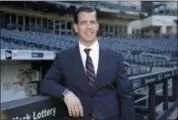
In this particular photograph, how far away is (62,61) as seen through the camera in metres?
2.17

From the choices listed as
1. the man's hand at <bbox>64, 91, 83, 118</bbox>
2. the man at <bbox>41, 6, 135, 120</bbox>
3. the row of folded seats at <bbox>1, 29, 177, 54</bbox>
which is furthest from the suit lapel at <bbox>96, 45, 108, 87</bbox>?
the row of folded seats at <bbox>1, 29, 177, 54</bbox>

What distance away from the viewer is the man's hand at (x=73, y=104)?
2016 mm

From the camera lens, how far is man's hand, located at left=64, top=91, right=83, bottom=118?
2.02 m

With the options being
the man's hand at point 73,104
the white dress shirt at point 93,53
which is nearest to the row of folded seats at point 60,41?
the white dress shirt at point 93,53

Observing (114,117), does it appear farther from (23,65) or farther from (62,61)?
(23,65)

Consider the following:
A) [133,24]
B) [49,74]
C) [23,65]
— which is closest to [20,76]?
[23,65]

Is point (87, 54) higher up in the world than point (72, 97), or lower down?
higher up

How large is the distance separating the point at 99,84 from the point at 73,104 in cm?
Answer: 19

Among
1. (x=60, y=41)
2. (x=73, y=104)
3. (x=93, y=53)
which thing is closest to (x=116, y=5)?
(x=60, y=41)

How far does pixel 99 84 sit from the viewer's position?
6.93 feet

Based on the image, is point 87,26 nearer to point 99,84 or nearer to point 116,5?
point 99,84

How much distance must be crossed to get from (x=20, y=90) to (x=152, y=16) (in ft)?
114

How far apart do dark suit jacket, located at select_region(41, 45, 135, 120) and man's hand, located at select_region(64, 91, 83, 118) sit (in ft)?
0.17

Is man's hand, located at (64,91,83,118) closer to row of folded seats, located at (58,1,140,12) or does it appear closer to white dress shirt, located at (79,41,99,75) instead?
white dress shirt, located at (79,41,99,75)
